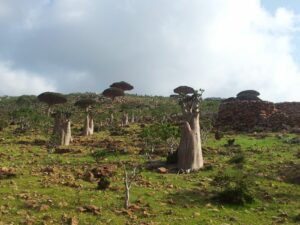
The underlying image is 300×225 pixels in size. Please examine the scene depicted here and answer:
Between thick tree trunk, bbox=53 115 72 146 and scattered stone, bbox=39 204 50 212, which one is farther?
thick tree trunk, bbox=53 115 72 146

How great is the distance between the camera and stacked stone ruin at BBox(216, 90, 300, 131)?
181 ft

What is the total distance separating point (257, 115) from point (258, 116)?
21cm

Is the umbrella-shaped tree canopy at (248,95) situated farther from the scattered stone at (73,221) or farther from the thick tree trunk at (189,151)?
the scattered stone at (73,221)

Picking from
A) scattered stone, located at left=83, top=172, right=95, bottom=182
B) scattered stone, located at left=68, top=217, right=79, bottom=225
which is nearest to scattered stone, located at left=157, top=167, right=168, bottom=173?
scattered stone, located at left=83, top=172, right=95, bottom=182

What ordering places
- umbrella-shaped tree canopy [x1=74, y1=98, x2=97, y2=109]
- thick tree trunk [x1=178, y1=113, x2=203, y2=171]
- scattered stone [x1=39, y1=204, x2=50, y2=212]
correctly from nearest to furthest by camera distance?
scattered stone [x1=39, y1=204, x2=50, y2=212] → thick tree trunk [x1=178, y1=113, x2=203, y2=171] → umbrella-shaped tree canopy [x1=74, y1=98, x2=97, y2=109]

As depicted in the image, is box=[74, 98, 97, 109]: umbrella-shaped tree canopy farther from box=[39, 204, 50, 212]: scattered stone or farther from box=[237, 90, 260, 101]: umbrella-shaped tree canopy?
box=[39, 204, 50, 212]: scattered stone

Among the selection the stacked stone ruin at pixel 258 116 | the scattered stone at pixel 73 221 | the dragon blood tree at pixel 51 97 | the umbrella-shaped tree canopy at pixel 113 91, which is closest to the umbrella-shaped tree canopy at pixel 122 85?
the umbrella-shaped tree canopy at pixel 113 91

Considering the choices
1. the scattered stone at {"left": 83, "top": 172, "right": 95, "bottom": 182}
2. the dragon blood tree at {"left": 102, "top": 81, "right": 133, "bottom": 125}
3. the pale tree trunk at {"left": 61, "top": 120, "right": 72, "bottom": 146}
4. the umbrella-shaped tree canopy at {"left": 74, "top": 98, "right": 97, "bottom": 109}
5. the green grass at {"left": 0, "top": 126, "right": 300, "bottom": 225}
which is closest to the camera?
the green grass at {"left": 0, "top": 126, "right": 300, "bottom": 225}

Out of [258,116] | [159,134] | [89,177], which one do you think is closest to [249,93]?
[258,116]

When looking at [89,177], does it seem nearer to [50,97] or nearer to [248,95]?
[50,97]

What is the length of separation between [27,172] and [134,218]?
953 centimetres

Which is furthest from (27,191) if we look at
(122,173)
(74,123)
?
(74,123)

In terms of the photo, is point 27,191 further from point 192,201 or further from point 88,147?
point 88,147

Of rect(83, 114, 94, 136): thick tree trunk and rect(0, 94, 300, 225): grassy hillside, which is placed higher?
rect(83, 114, 94, 136): thick tree trunk
